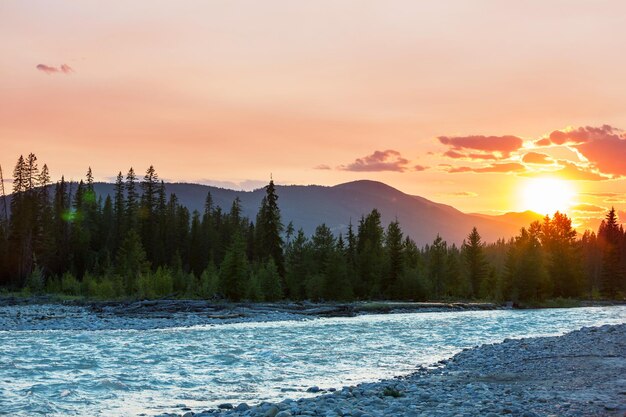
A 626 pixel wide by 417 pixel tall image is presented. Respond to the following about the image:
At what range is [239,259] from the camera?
214 feet

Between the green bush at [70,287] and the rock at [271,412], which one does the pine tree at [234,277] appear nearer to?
the green bush at [70,287]

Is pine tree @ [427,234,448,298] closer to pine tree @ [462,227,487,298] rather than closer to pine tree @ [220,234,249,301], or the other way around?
pine tree @ [462,227,487,298]

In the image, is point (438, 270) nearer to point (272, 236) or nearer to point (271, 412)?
point (272, 236)

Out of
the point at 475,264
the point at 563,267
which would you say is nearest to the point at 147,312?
the point at 475,264

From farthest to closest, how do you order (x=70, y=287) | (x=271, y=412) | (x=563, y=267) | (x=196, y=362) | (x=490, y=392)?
(x=563, y=267)
(x=70, y=287)
(x=196, y=362)
(x=490, y=392)
(x=271, y=412)

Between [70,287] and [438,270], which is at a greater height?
[70,287]

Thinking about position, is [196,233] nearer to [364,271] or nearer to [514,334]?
[364,271]

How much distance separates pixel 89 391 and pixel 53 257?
80.4m

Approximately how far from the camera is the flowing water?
666 inches

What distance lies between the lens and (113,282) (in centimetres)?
6900

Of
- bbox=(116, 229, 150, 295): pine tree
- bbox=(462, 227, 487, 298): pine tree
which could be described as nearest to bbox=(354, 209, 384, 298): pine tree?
bbox=(462, 227, 487, 298): pine tree

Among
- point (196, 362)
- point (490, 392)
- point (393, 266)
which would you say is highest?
point (393, 266)

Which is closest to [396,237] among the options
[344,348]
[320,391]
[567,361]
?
[344,348]

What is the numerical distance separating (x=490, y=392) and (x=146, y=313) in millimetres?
38615
